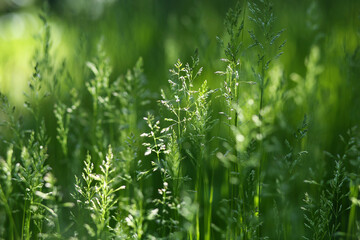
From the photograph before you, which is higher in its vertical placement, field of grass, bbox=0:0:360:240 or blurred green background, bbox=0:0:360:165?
blurred green background, bbox=0:0:360:165

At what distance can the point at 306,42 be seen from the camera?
2.63 meters

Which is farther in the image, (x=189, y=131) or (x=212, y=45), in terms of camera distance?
(x=212, y=45)

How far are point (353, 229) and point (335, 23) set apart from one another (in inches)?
79.7

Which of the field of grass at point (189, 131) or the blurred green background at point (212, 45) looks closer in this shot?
the field of grass at point (189, 131)

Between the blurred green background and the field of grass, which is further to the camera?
the blurred green background

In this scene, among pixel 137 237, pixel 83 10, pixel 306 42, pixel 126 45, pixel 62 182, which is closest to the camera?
pixel 137 237

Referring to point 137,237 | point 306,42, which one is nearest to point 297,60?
point 306,42

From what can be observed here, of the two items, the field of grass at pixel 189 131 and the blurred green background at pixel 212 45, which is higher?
the blurred green background at pixel 212 45

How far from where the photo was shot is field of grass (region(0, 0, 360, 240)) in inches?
48.8

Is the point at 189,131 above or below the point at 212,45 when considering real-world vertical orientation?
below

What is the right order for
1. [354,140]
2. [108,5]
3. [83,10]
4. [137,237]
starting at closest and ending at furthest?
[137,237] < [354,140] < [83,10] < [108,5]

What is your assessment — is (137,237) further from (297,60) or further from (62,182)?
(297,60)

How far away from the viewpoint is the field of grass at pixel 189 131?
124 centimetres

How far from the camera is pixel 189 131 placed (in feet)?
7.29
